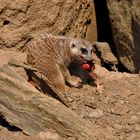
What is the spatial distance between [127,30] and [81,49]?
2.26ft

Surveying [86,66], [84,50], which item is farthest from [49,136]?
[84,50]

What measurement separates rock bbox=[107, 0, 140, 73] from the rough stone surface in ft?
1.81

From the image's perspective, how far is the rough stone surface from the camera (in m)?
5.52

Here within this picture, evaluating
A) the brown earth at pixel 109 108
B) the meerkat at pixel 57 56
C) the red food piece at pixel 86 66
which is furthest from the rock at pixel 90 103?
the red food piece at pixel 86 66

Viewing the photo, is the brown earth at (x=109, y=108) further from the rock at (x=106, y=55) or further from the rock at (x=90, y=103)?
the rock at (x=106, y=55)

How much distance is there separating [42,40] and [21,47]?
594mm

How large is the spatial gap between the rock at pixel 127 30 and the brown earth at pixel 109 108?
1.35 ft

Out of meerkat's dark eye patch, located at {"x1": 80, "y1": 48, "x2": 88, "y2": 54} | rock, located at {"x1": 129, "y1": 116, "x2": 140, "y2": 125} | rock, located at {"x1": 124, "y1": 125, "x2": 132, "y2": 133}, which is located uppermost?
meerkat's dark eye patch, located at {"x1": 80, "y1": 48, "x2": 88, "y2": 54}

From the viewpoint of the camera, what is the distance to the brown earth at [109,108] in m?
4.11

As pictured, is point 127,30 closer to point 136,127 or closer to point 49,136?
point 136,127

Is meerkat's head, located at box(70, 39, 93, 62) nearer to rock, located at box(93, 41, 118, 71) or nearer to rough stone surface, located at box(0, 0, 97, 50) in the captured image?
rough stone surface, located at box(0, 0, 97, 50)

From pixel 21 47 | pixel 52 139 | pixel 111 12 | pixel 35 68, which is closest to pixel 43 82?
pixel 35 68

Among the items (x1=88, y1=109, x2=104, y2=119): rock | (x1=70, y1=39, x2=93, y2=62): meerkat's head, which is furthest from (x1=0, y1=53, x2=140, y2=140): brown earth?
(x1=70, y1=39, x2=93, y2=62): meerkat's head

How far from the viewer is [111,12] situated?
5.70 metres
